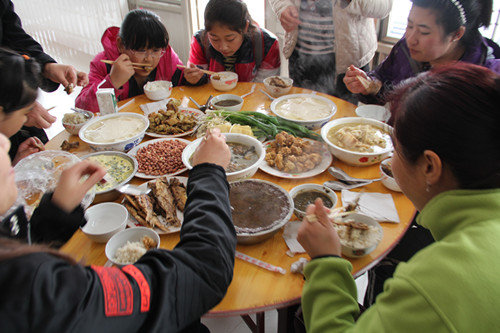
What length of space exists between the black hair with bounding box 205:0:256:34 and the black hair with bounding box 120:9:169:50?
462 mm

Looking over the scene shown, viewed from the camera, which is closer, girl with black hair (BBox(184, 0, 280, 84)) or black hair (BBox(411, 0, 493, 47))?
black hair (BBox(411, 0, 493, 47))

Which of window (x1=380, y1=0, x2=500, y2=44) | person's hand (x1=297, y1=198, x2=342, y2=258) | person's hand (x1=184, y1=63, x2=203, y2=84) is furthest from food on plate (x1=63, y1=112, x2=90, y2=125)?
window (x1=380, y1=0, x2=500, y2=44)

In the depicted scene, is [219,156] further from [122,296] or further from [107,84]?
[107,84]

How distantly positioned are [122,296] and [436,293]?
0.81 metres

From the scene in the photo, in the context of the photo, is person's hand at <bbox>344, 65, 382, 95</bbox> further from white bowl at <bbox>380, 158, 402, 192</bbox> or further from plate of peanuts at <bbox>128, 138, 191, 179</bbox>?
plate of peanuts at <bbox>128, 138, 191, 179</bbox>

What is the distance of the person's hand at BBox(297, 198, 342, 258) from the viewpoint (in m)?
1.23

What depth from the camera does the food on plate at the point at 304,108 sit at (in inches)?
95.0

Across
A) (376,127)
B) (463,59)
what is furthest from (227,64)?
(463,59)

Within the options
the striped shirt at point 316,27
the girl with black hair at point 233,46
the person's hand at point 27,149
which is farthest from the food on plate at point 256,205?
the striped shirt at point 316,27

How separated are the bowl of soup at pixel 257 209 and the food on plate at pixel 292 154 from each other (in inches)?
12.9

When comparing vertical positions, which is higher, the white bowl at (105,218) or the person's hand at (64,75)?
the person's hand at (64,75)

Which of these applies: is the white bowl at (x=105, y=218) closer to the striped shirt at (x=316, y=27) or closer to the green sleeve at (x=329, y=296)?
the green sleeve at (x=329, y=296)

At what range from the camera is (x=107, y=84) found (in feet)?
9.11

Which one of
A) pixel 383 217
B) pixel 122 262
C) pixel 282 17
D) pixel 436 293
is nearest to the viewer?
pixel 436 293
